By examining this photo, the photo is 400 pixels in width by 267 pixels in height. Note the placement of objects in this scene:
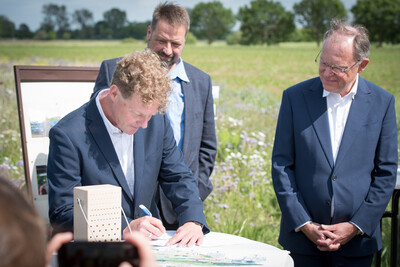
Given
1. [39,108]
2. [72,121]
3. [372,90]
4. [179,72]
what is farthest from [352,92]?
[39,108]

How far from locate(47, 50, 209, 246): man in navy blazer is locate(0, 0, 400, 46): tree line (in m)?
5.45

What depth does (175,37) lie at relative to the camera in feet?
10.2

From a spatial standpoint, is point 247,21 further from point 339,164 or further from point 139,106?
point 139,106

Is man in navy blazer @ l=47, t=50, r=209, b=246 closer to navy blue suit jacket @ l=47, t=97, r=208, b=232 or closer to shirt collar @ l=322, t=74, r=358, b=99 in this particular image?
navy blue suit jacket @ l=47, t=97, r=208, b=232

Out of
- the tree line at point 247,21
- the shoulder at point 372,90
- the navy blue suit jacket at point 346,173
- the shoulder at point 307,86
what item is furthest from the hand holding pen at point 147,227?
the tree line at point 247,21

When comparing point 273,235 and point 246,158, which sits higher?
point 246,158

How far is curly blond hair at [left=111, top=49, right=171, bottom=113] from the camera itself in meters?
2.07

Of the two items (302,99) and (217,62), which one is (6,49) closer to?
(217,62)

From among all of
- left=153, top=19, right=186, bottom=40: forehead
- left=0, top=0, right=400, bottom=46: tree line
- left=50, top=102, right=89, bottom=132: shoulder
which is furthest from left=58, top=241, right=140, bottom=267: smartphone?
left=0, top=0, right=400, bottom=46: tree line

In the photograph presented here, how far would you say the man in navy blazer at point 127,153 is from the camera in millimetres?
2096

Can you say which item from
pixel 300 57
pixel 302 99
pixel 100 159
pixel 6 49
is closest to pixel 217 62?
pixel 300 57

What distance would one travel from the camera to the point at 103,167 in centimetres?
223

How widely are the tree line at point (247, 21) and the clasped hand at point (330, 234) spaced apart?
5.48 meters

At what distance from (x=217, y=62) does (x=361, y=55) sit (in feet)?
17.5
